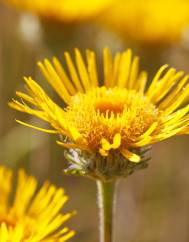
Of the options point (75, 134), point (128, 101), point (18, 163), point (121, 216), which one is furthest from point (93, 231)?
point (75, 134)

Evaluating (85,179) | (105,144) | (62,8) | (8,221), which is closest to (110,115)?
(105,144)

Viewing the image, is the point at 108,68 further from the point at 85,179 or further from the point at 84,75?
the point at 85,179

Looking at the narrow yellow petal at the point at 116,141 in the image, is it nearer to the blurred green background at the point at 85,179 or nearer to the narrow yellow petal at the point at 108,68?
the narrow yellow petal at the point at 108,68

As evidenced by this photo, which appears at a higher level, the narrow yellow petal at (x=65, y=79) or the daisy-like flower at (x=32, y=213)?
the narrow yellow petal at (x=65, y=79)

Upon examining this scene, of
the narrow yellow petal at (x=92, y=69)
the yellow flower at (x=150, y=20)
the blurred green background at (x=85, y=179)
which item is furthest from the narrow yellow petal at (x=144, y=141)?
the yellow flower at (x=150, y=20)

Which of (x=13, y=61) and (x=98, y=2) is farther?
(x=13, y=61)

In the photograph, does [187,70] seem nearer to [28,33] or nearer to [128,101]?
[28,33]
